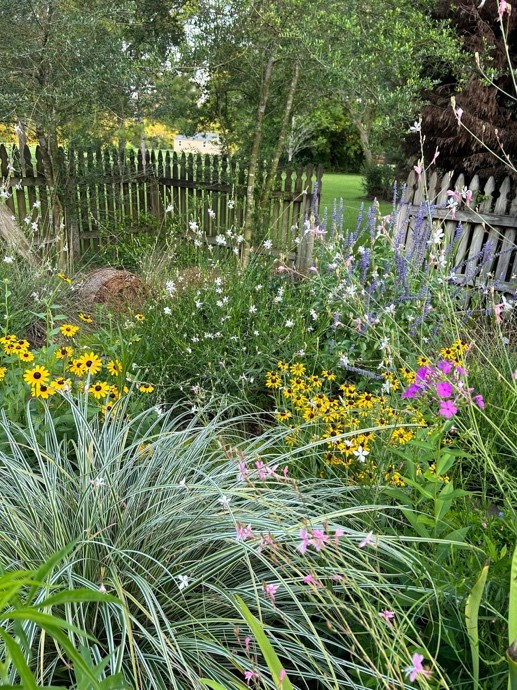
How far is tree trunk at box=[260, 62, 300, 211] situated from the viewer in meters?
6.20

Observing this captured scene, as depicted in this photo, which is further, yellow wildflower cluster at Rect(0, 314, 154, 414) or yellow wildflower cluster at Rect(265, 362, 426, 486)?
yellow wildflower cluster at Rect(0, 314, 154, 414)

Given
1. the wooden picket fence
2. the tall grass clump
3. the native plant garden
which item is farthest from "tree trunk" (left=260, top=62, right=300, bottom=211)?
the tall grass clump

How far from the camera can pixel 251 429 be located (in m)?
2.96

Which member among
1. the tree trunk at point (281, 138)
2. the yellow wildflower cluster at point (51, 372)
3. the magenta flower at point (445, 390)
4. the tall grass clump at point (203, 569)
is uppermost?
the tree trunk at point (281, 138)

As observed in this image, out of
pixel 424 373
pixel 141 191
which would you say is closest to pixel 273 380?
pixel 424 373

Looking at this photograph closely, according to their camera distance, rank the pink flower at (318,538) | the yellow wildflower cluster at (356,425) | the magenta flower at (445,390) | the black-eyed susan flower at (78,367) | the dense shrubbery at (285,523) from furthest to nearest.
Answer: the black-eyed susan flower at (78,367) < the yellow wildflower cluster at (356,425) < the magenta flower at (445,390) < the dense shrubbery at (285,523) < the pink flower at (318,538)

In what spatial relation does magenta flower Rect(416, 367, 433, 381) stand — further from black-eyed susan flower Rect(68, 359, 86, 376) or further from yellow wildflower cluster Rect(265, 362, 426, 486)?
black-eyed susan flower Rect(68, 359, 86, 376)

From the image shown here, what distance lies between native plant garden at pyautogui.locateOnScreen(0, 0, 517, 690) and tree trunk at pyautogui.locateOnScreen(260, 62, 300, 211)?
0.04 metres

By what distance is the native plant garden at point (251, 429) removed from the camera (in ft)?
4.15

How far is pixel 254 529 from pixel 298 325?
5.65 ft

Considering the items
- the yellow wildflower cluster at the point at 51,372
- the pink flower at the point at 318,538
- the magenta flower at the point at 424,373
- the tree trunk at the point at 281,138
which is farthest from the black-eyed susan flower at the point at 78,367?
the tree trunk at the point at 281,138

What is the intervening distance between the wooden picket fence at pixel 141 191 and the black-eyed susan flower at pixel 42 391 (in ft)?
15.8

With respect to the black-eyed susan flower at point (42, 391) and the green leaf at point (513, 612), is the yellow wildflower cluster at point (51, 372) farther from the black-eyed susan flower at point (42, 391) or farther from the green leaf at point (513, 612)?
the green leaf at point (513, 612)

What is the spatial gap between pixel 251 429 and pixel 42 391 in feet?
4.16
